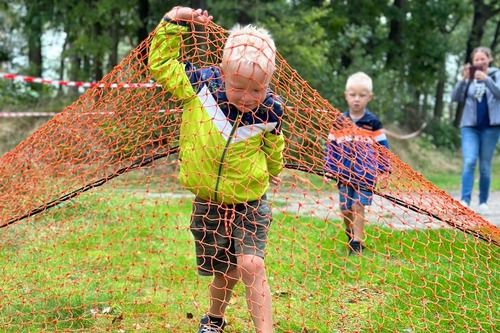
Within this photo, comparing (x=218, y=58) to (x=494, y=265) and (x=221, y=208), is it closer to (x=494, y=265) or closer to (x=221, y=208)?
(x=221, y=208)

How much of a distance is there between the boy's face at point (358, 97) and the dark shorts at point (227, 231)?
2.35 metres

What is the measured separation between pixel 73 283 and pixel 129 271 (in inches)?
22.4

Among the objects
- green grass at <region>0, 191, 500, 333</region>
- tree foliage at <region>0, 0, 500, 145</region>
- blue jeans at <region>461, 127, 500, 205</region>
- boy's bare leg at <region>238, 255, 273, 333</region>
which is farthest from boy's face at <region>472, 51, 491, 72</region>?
tree foliage at <region>0, 0, 500, 145</region>

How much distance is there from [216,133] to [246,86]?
0.27 m

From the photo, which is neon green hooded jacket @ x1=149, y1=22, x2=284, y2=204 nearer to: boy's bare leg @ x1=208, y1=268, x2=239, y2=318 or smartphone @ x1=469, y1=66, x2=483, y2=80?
boy's bare leg @ x1=208, y1=268, x2=239, y2=318

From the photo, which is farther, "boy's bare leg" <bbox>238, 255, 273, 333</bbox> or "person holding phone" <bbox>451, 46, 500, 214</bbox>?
"person holding phone" <bbox>451, 46, 500, 214</bbox>

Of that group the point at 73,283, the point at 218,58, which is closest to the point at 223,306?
the point at 73,283

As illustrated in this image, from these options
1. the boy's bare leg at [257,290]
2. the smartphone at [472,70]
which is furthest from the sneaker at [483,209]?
the boy's bare leg at [257,290]

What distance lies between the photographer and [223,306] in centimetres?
333

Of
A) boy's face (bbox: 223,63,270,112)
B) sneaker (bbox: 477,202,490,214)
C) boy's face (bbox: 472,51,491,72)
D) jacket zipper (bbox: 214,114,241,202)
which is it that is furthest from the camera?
sneaker (bbox: 477,202,490,214)

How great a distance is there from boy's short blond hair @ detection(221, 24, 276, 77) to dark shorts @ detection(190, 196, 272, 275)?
0.66 metres

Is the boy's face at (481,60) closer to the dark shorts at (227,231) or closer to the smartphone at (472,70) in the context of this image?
the smartphone at (472,70)

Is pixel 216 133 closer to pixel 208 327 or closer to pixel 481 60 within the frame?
pixel 208 327

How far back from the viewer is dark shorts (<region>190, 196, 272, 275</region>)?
119 inches
